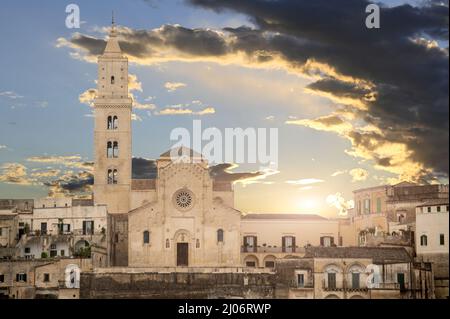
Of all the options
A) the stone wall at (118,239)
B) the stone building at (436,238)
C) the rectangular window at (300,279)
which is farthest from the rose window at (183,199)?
the stone building at (436,238)

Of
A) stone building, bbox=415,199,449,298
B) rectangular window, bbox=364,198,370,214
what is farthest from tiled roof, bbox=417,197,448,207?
rectangular window, bbox=364,198,370,214

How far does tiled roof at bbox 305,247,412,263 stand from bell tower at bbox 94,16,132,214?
1878 centimetres

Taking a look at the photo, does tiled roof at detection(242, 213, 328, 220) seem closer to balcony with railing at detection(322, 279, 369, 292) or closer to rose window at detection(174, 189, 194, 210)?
rose window at detection(174, 189, 194, 210)

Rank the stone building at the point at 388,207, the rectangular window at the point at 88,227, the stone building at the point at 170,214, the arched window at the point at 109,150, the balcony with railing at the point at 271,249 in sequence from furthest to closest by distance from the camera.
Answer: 1. the balcony with railing at the point at 271,249
2. the arched window at the point at 109,150
3. the stone building at the point at 388,207
4. the rectangular window at the point at 88,227
5. the stone building at the point at 170,214

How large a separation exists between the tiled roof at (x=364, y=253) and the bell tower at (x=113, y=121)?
18.8 m

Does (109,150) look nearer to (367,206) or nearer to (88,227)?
(88,227)

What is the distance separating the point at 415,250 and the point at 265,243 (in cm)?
1488

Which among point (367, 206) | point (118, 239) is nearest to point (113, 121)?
point (118, 239)

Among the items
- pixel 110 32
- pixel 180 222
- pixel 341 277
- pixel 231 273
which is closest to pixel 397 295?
pixel 341 277

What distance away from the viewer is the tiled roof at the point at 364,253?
8631 cm

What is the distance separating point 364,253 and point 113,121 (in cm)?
2465

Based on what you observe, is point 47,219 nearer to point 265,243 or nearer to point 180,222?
point 180,222

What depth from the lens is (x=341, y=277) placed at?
282 feet

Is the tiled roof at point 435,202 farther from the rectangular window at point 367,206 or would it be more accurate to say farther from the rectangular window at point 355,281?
the rectangular window at point 367,206
